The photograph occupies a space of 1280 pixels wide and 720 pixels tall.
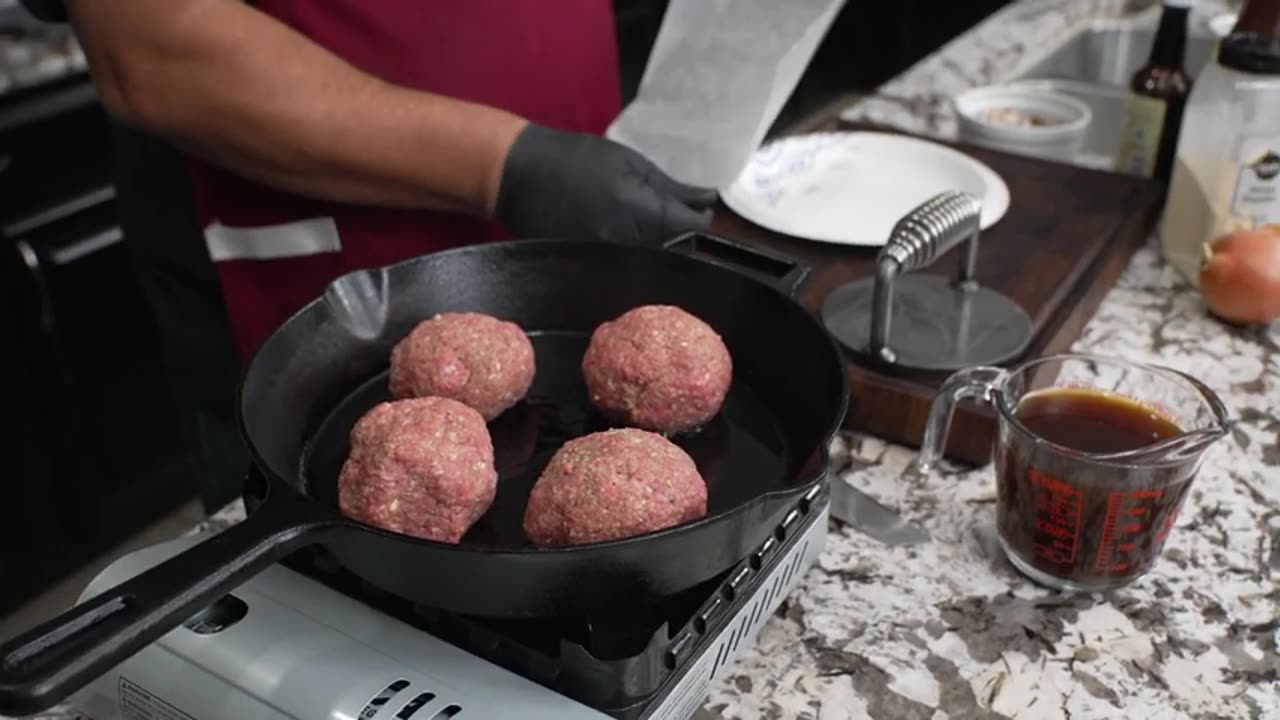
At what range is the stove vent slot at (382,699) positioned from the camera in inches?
21.4

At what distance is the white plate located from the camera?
46.0 inches

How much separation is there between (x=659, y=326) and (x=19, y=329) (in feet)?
4.08

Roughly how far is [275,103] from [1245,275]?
0.91 m

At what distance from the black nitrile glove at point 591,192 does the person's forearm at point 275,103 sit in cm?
3

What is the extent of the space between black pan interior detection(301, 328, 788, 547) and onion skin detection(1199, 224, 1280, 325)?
20.5 inches

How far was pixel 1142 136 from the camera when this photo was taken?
1.32m

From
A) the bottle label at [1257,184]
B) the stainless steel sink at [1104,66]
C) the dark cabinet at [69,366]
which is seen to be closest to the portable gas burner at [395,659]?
the bottle label at [1257,184]

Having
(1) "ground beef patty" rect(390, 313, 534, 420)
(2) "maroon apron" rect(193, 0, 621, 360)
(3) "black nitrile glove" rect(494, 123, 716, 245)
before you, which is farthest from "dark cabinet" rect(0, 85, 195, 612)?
(1) "ground beef patty" rect(390, 313, 534, 420)

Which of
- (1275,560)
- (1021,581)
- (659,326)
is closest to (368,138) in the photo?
(659,326)

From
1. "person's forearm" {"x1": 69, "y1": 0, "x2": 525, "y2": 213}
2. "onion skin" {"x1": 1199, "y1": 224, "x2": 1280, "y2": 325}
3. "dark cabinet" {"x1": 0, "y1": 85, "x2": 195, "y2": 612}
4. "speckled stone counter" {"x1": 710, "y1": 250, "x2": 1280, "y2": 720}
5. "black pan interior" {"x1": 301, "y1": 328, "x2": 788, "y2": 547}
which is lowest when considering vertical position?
"dark cabinet" {"x1": 0, "y1": 85, "x2": 195, "y2": 612}

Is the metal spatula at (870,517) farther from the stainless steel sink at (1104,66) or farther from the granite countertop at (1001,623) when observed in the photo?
the stainless steel sink at (1104,66)

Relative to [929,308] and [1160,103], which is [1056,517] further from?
[1160,103]

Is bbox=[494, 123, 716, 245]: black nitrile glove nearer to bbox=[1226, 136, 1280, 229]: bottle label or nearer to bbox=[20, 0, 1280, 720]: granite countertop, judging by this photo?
bbox=[20, 0, 1280, 720]: granite countertop

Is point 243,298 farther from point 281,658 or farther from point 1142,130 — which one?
point 1142,130
